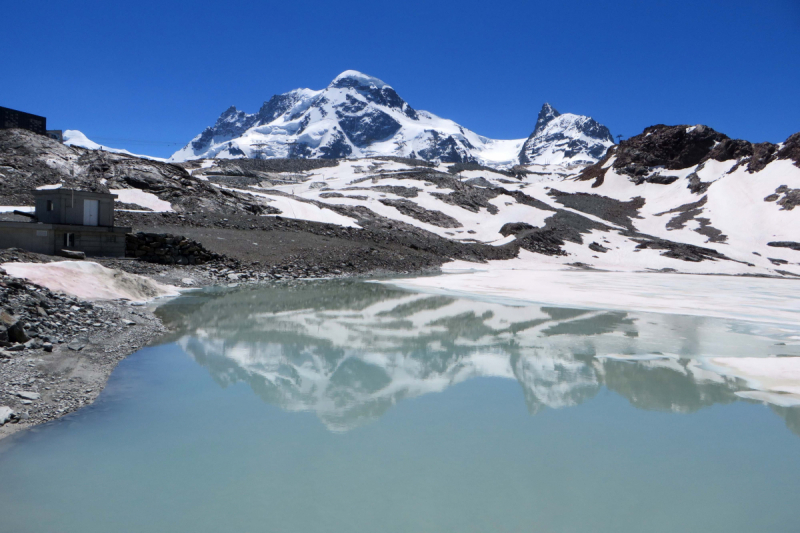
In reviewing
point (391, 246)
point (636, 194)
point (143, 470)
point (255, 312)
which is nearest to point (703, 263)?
point (391, 246)

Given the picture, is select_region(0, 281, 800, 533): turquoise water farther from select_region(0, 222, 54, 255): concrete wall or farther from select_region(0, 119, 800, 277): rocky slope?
select_region(0, 119, 800, 277): rocky slope

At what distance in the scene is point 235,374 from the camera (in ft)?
34.9

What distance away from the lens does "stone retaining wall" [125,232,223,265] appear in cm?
2797

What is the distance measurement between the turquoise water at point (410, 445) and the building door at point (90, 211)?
53.9ft

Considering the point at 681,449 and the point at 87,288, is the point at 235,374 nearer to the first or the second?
the point at 681,449

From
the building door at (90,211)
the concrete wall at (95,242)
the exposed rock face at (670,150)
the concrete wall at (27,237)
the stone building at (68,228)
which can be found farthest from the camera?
the exposed rock face at (670,150)

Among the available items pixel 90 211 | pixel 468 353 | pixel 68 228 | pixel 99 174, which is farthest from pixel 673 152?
pixel 468 353

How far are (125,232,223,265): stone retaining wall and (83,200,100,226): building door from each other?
1883mm

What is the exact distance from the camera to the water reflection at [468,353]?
9.62 m

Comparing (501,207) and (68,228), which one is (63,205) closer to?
(68,228)

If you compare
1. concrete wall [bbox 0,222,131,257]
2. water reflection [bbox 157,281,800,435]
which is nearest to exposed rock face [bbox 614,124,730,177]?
water reflection [bbox 157,281,800,435]

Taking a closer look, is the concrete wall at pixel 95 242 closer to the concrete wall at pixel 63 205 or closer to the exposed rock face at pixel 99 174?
the concrete wall at pixel 63 205

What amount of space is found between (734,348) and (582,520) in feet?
33.7

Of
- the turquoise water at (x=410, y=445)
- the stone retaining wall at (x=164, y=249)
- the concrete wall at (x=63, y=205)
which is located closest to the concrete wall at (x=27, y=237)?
the concrete wall at (x=63, y=205)
